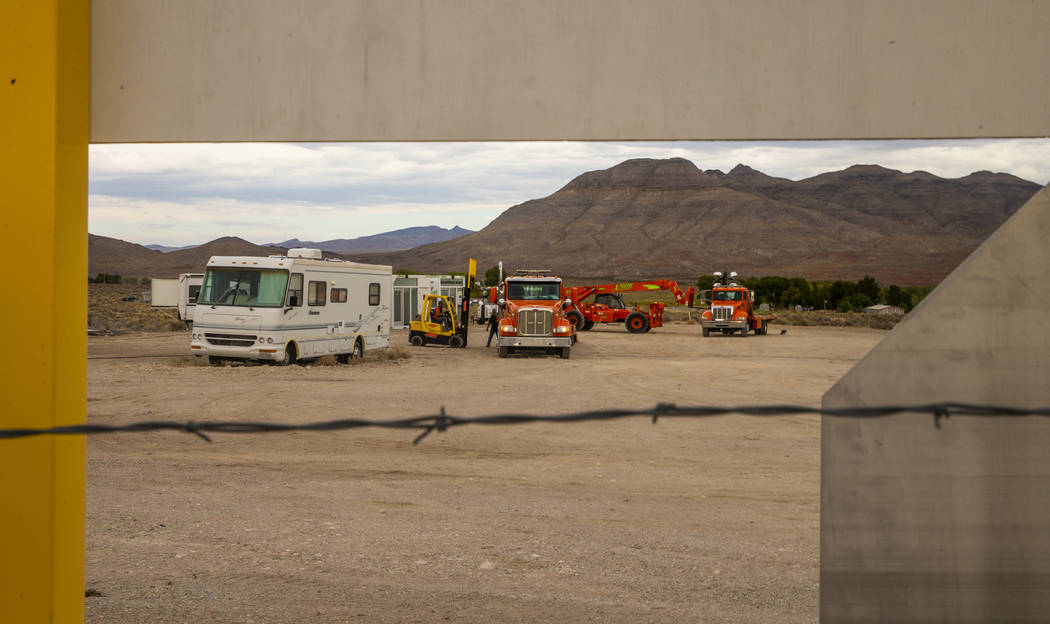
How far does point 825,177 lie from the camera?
194 m

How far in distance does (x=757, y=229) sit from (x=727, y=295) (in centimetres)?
12711

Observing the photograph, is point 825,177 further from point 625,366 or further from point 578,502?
point 578,502

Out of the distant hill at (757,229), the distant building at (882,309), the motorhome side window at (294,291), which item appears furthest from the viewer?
the distant hill at (757,229)

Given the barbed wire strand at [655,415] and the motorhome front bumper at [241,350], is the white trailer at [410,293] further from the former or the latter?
the barbed wire strand at [655,415]

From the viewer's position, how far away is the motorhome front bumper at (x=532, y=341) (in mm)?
24453

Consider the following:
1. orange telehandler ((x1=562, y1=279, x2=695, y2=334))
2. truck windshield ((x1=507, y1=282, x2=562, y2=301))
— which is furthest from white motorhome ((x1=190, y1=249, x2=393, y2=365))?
orange telehandler ((x1=562, y1=279, x2=695, y2=334))

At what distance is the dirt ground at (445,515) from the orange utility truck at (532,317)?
8556 mm

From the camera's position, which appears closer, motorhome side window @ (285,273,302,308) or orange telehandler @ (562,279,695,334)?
motorhome side window @ (285,273,302,308)

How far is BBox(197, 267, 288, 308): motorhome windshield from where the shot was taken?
729 inches

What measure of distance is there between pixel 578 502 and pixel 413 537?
6.16ft

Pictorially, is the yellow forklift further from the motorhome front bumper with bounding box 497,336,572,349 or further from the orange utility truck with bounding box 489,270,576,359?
the motorhome front bumper with bounding box 497,336,572,349

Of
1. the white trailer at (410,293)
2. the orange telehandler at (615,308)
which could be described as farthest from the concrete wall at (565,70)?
the orange telehandler at (615,308)

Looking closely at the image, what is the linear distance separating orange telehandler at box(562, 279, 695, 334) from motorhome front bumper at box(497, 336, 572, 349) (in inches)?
439

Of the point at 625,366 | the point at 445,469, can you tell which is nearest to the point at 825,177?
the point at 625,366
